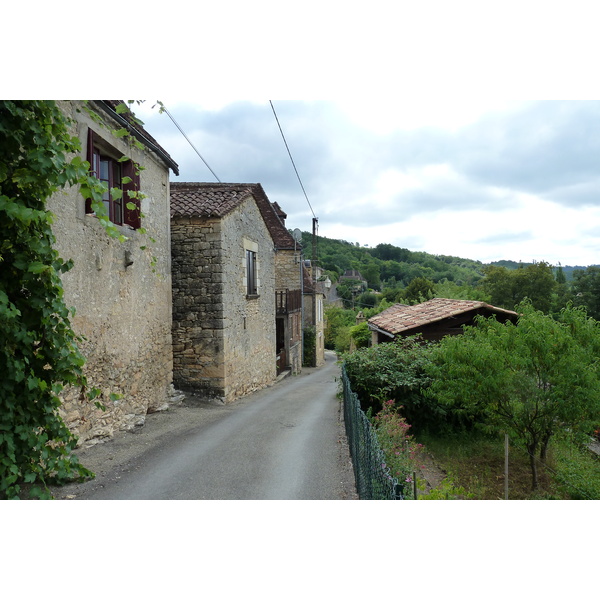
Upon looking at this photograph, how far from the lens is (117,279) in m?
5.83

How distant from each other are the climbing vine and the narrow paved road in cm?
126

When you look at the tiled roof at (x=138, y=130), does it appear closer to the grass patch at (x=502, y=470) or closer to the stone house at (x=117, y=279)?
the stone house at (x=117, y=279)

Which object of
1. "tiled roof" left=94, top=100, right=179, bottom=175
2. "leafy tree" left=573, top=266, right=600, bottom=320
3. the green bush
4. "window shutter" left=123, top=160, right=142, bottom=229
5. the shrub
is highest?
"tiled roof" left=94, top=100, right=179, bottom=175

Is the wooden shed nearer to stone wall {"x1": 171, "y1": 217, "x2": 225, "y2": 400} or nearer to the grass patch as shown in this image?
the grass patch

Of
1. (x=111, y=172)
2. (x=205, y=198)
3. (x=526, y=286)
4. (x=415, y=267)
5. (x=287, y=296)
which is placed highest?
(x=415, y=267)

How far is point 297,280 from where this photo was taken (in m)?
17.5

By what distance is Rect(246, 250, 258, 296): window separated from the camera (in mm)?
10484

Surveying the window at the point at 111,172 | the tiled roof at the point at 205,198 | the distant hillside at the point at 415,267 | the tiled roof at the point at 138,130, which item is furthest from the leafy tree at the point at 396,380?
the distant hillside at the point at 415,267

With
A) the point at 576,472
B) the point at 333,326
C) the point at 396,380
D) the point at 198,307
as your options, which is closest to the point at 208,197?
the point at 198,307

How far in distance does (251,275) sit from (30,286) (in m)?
8.20

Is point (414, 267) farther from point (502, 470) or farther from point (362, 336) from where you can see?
point (502, 470)

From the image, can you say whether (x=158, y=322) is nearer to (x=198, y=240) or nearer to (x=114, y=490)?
(x=198, y=240)

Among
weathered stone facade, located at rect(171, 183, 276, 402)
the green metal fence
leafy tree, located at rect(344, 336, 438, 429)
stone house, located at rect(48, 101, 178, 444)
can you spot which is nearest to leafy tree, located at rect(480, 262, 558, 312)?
leafy tree, located at rect(344, 336, 438, 429)

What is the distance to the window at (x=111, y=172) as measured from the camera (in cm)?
525
